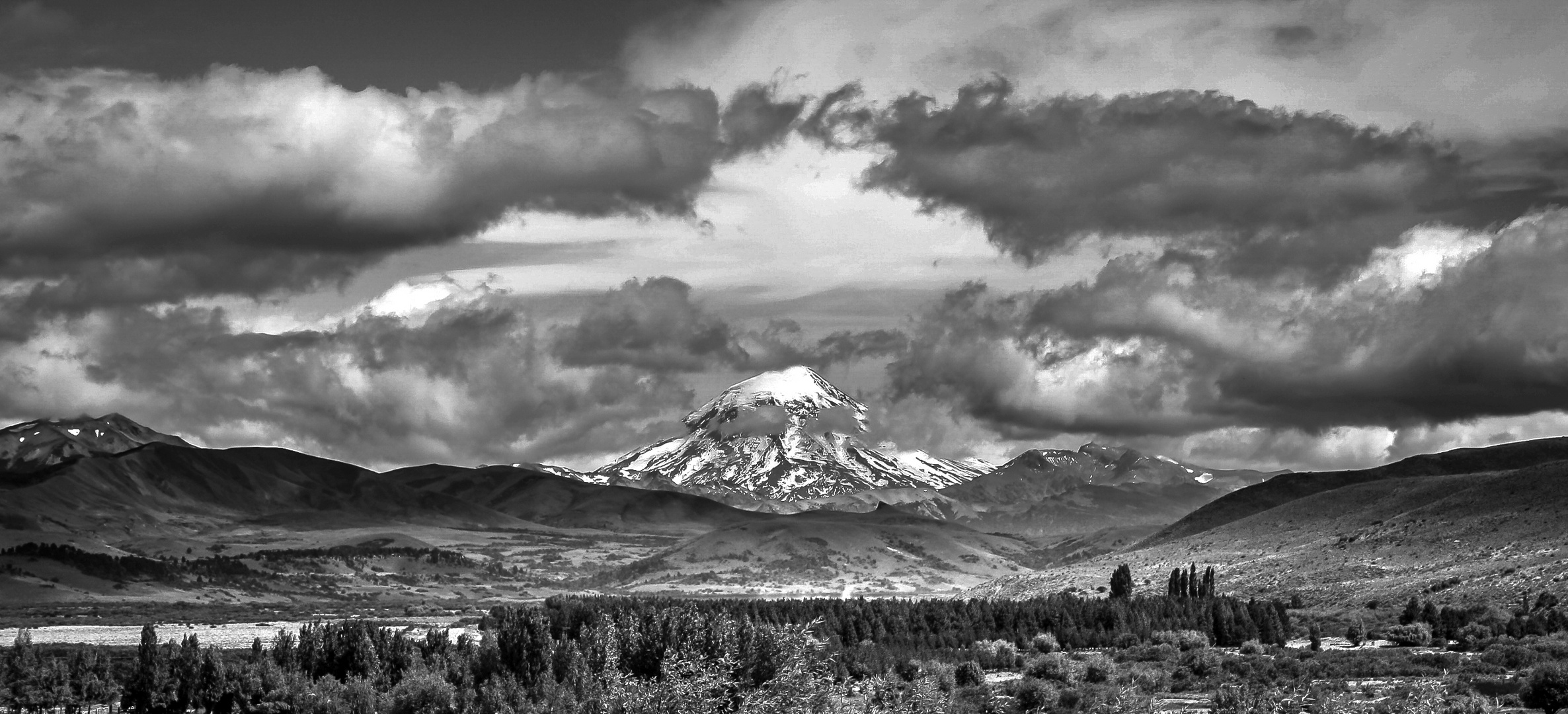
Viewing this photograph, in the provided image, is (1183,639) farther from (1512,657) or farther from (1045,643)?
(1512,657)

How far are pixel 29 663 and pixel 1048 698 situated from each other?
4564 inches

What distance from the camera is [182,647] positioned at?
140250 millimetres

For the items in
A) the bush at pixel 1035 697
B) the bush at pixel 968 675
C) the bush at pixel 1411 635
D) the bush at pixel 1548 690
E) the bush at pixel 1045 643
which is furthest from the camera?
the bush at pixel 1045 643

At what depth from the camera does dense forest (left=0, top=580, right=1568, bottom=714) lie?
218 ft

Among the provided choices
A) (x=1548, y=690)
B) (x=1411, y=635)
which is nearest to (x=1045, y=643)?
(x=1411, y=635)

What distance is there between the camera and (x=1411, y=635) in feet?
441

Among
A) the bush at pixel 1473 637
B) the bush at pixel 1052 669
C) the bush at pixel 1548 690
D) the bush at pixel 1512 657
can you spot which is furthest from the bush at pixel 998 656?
the bush at pixel 1548 690

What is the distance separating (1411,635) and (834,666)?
52.3 m

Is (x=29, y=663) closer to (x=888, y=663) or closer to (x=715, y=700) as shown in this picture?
(x=888, y=663)

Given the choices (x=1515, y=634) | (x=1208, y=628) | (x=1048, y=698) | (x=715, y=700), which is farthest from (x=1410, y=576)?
(x=715, y=700)

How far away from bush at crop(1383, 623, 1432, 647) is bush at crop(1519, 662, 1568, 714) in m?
54.0

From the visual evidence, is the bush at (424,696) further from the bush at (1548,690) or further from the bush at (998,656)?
the bush at (998,656)

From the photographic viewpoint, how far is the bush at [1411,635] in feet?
438

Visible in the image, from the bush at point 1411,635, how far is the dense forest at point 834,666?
0.31 meters
